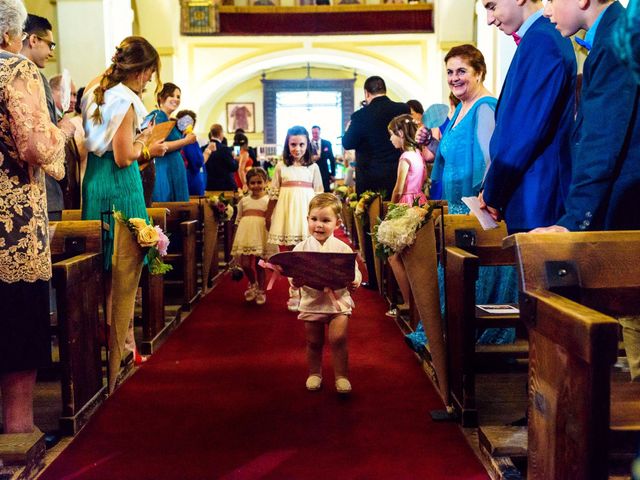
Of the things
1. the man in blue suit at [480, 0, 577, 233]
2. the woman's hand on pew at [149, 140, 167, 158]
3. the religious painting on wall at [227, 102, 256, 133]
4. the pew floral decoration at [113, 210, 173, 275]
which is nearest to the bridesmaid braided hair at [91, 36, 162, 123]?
the woman's hand on pew at [149, 140, 167, 158]

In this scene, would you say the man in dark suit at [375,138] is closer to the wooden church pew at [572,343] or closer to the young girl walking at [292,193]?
the young girl walking at [292,193]

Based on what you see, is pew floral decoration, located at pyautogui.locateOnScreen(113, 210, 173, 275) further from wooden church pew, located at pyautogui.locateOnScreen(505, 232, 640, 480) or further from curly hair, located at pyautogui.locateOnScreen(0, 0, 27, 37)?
wooden church pew, located at pyautogui.locateOnScreen(505, 232, 640, 480)

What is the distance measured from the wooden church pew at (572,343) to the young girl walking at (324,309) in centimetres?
182

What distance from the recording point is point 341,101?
2239 centimetres

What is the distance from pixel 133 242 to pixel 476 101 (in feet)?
6.17

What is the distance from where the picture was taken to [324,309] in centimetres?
378

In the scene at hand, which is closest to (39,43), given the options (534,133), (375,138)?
(534,133)

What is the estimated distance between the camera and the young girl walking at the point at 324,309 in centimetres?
377

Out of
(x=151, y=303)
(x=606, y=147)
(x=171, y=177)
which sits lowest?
(x=151, y=303)

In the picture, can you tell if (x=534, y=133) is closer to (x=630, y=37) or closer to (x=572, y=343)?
(x=572, y=343)

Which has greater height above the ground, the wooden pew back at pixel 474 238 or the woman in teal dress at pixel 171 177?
the woman in teal dress at pixel 171 177

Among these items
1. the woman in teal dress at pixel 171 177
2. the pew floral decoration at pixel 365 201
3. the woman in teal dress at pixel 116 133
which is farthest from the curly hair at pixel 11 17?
the pew floral decoration at pixel 365 201

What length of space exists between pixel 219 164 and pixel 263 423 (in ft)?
22.3

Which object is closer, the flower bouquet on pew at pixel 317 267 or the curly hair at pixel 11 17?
the curly hair at pixel 11 17
